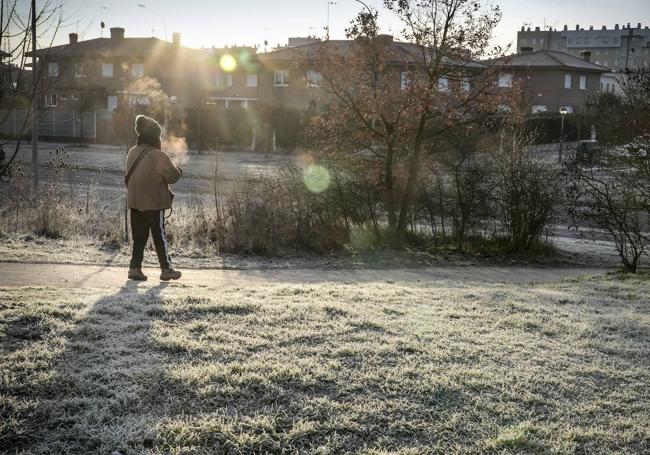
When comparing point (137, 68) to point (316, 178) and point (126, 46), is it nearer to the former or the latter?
point (126, 46)

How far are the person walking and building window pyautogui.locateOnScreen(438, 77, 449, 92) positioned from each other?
662cm

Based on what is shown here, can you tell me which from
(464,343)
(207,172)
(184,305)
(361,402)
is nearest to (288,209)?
Result: (184,305)

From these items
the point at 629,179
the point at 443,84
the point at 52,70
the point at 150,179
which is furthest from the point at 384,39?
the point at 52,70

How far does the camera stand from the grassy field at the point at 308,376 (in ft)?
12.2

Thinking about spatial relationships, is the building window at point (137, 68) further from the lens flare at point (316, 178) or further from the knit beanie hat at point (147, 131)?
the knit beanie hat at point (147, 131)

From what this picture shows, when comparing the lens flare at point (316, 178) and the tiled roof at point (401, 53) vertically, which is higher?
the tiled roof at point (401, 53)

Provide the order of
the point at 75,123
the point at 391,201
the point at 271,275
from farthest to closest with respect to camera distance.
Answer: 1. the point at 75,123
2. the point at 391,201
3. the point at 271,275

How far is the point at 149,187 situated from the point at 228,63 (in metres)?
53.2

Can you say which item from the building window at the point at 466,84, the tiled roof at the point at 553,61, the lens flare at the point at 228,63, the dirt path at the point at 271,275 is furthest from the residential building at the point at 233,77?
the dirt path at the point at 271,275

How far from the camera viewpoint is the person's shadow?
3576 millimetres

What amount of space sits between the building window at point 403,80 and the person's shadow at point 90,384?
8.38 m

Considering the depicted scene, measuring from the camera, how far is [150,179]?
7711 mm

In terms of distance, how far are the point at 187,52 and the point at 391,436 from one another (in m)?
61.3

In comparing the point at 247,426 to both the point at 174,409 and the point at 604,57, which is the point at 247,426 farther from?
the point at 604,57
